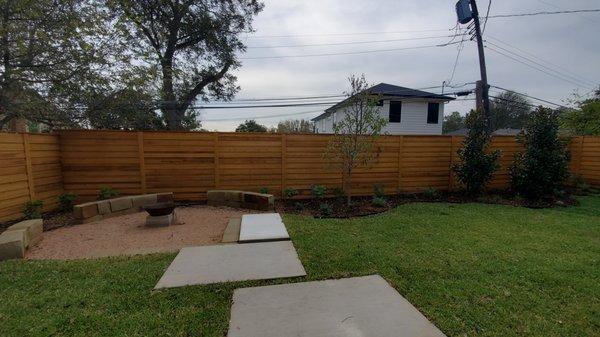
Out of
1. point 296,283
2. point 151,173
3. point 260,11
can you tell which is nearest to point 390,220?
point 296,283

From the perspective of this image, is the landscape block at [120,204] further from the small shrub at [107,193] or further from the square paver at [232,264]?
the square paver at [232,264]

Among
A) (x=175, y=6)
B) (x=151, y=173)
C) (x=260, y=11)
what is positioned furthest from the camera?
(x=260, y=11)

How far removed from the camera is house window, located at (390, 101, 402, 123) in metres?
19.3

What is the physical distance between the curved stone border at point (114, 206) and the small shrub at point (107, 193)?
17.0 inches

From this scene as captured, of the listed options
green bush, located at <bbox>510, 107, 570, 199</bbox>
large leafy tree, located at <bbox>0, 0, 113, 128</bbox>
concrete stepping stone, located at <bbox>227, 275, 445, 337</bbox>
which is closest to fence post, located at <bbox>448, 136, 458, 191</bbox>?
green bush, located at <bbox>510, 107, 570, 199</bbox>

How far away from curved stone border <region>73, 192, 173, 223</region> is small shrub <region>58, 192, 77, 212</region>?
85 cm

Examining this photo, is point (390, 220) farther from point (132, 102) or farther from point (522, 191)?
point (132, 102)

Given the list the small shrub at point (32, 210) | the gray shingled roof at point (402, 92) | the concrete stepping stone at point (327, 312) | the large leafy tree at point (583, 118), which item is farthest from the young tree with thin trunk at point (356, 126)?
the large leafy tree at point (583, 118)

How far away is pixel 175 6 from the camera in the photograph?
12.9m

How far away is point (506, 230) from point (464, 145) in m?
3.56

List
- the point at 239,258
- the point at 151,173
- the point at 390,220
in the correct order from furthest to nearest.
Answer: the point at 151,173 < the point at 390,220 < the point at 239,258

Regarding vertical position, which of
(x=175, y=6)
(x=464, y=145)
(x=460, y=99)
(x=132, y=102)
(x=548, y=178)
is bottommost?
(x=548, y=178)

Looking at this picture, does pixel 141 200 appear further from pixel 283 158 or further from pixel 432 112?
pixel 432 112

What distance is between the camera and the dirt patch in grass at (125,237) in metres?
4.05
